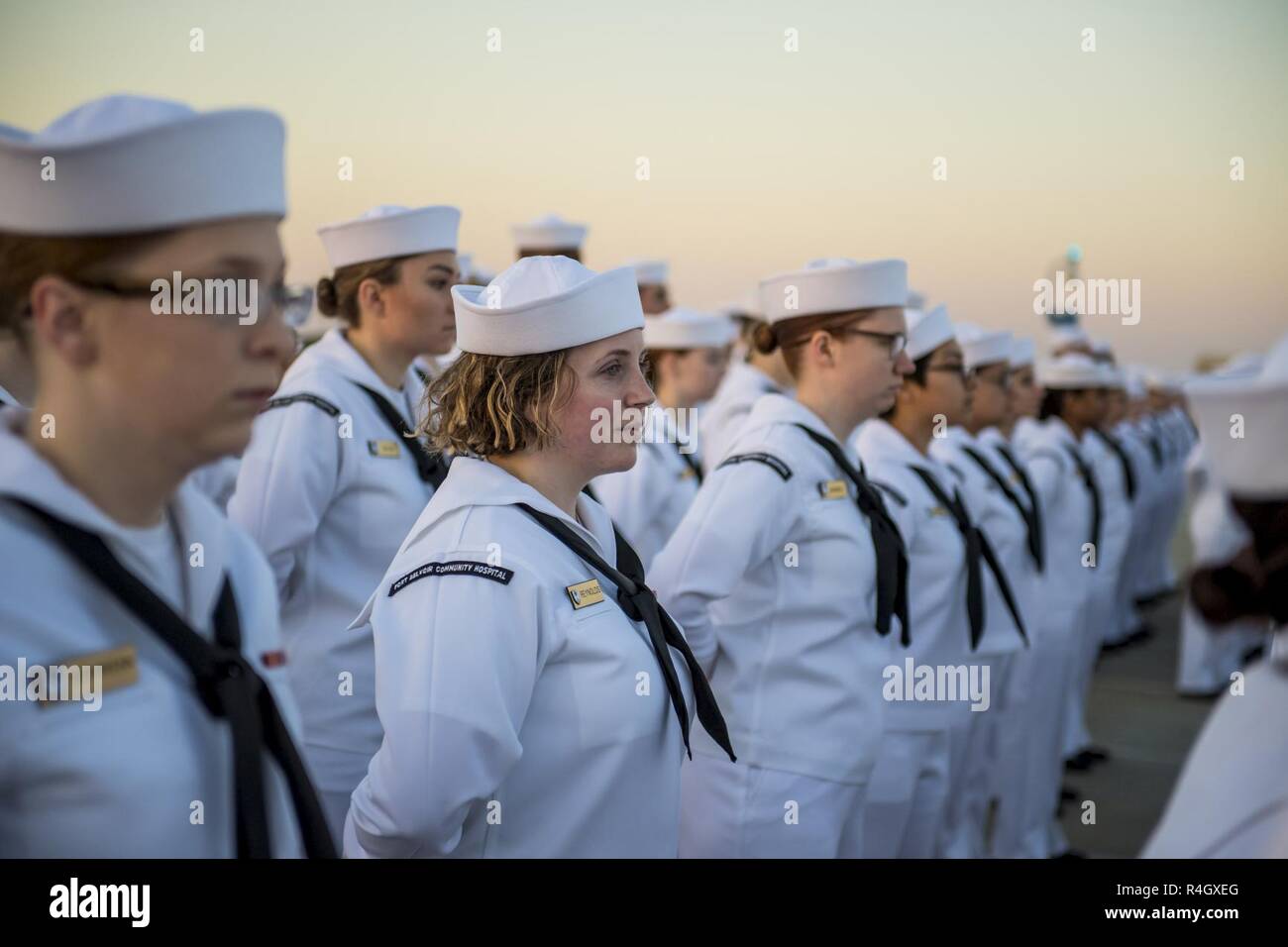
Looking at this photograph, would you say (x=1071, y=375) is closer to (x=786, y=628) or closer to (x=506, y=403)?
(x=786, y=628)

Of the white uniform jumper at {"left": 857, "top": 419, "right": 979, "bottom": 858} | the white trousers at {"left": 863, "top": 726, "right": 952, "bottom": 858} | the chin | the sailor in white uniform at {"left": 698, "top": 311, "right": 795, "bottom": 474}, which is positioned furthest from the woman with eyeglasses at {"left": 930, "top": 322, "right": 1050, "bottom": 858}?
the chin

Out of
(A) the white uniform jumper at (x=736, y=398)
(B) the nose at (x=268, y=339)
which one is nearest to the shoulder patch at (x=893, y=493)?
(A) the white uniform jumper at (x=736, y=398)

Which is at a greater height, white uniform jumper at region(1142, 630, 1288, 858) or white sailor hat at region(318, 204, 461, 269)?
white sailor hat at region(318, 204, 461, 269)

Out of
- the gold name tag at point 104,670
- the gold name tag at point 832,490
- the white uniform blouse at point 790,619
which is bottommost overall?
the white uniform blouse at point 790,619

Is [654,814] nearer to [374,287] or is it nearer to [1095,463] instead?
[374,287]

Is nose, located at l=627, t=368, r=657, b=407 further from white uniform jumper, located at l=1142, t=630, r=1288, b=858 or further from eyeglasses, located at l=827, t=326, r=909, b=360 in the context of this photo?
eyeglasses, located at l=827, t=326, r=909, b=360

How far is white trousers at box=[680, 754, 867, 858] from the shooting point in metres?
3.57

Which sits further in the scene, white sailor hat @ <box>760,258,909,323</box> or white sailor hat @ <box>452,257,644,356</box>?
white sailor hat @ <box>760,258,909,323</box>

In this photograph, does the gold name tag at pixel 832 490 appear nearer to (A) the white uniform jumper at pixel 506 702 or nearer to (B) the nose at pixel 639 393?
(B) the nose at pixel 639 393

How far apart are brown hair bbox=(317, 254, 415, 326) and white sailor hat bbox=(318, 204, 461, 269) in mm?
17

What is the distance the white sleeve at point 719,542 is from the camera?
A: 3.44 meters
